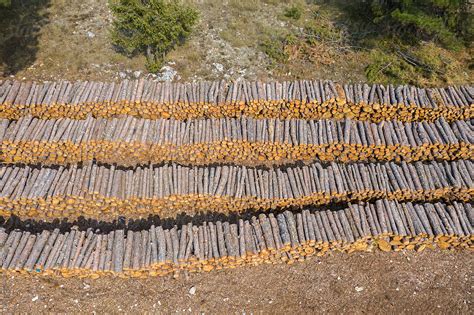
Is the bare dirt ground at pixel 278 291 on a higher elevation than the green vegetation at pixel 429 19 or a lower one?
lower

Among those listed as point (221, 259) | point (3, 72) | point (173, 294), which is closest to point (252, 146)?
point (221, 259)

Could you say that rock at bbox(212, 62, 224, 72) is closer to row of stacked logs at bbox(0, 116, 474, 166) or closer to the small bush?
row of stacked logs at bbox(0, 116, 474, 166)

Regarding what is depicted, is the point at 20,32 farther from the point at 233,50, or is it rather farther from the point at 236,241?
the point at 236,241

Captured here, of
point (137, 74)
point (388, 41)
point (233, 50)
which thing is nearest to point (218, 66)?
point (233, 50)

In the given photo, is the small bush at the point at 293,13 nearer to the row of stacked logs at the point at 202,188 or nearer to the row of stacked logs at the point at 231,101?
the row of stacked logs at the point at 231,101

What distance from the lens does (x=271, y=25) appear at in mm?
20984

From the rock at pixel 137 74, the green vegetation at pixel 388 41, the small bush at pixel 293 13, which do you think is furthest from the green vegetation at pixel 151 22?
the small bush at pixel 293 13

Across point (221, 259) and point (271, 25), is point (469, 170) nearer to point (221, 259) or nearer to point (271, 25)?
point (221, 259)

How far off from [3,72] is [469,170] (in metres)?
21.0

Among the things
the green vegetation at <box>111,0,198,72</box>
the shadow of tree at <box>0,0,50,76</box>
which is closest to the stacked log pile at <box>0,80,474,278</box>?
Result: the green vegetation at <box>111,0,198,72</box>

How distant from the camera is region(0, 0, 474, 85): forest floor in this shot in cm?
1853

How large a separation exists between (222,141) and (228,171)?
1.42m

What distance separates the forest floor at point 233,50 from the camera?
18.5 m

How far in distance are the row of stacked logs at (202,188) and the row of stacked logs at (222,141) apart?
1130mm
